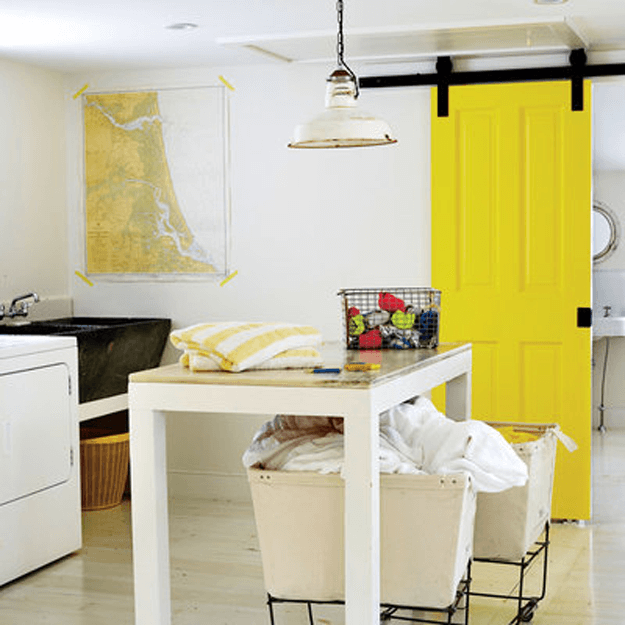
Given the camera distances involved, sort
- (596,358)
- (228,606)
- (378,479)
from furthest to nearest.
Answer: (596,358), (228,606), (378,479)

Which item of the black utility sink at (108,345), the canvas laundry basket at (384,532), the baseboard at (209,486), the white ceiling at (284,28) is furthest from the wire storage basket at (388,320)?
the baseboard at (209,486)

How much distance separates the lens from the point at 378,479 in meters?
2.86

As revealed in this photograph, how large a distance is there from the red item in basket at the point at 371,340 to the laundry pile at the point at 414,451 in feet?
1.38

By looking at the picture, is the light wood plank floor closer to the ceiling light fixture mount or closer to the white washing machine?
the white washing machine

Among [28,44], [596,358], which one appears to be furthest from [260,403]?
[596,358]

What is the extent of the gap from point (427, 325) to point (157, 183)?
240 cm

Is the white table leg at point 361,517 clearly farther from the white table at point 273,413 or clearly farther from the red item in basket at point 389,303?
the red item in basket at point 389,303

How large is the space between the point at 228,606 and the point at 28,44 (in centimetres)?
269

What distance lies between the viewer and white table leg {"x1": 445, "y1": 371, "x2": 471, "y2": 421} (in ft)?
12.9

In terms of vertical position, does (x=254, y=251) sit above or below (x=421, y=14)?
below

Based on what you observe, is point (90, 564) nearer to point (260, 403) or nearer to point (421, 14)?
point (260, 403)

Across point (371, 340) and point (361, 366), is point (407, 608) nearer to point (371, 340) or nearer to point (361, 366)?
point (361, 366)

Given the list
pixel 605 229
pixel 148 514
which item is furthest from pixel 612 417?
pixel 148 514

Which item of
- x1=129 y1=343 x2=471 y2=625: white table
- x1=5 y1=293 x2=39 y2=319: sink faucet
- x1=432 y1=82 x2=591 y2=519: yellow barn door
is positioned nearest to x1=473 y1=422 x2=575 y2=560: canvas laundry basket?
x1=129 y1=343 x2=471 y2=625: white table
